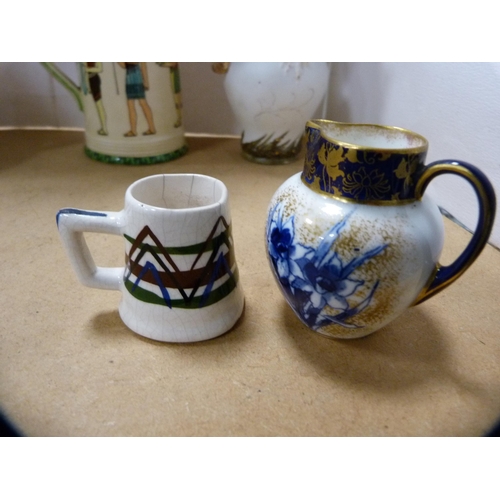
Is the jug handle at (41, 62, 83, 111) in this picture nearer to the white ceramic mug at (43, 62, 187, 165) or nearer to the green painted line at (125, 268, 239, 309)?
the white ceramic mug at (43, 62, 187, 165)

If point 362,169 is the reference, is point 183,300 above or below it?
below

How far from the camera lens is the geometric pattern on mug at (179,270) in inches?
19.5

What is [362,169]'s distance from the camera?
0.44m

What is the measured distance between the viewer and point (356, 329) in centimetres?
51

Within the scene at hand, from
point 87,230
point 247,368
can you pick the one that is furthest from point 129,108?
point 247,368

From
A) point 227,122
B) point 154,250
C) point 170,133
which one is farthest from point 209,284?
point 227,122

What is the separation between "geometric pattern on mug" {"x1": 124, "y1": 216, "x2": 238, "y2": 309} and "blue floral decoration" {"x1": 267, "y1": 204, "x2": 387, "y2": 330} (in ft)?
0.20

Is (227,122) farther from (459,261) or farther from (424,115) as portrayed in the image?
(459,261)

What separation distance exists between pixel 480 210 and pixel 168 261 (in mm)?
322

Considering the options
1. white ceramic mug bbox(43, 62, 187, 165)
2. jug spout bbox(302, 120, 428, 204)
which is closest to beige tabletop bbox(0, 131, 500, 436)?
jug spout bbox(302, 120, 428, 204)

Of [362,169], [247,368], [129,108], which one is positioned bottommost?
[247,368]

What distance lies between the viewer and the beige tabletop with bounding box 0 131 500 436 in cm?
45

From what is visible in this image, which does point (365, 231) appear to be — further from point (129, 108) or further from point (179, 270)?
point (129, 108)

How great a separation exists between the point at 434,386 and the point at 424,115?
2.04ft
